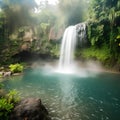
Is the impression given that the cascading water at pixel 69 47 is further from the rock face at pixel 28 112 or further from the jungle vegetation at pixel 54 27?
the rock face at pixel 28 112

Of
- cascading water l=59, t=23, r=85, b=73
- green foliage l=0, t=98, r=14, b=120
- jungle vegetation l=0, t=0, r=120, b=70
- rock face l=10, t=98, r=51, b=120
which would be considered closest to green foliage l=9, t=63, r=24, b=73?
cascading water l=59, t=23, r=85, b=73

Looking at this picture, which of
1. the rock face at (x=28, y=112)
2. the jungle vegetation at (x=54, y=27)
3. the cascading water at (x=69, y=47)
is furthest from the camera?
the cascading water at (x=69, y=47)

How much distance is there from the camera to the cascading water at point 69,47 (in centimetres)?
2886

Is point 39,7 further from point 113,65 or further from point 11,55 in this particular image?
point 113,65

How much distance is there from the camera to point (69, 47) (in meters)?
30.1

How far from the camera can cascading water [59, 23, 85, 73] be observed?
94.7 ft

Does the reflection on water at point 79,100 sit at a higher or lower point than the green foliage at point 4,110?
lower

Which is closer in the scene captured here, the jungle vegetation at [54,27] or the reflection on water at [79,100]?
the reflection on water at [79,100]

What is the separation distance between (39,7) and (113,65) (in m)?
22.0

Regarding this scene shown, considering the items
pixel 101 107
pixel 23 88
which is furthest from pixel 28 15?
pixel 101 107

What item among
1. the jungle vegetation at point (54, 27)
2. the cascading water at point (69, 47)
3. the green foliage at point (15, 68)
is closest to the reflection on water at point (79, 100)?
the green foliage at point (15, 68)

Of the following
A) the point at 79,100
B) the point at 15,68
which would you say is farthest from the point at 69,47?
the point at 79,100

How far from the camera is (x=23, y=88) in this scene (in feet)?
53.2

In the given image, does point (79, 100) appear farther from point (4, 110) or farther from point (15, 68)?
point (15, 68)
